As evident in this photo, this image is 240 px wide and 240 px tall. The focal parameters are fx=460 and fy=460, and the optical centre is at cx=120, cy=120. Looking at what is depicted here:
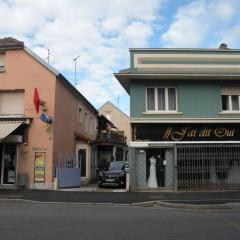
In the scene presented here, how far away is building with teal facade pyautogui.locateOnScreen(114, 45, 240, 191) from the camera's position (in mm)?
24562

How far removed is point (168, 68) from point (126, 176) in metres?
6.43

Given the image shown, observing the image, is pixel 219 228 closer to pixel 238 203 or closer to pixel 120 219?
pixel 120 219

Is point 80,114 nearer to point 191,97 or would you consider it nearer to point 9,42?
point 9,42

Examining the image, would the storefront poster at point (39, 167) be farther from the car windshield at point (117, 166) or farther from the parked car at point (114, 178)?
the car windshield at point (117, 166)

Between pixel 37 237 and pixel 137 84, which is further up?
pixel 137 84

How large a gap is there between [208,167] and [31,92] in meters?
10.7

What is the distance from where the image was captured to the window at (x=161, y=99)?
25.2 metres

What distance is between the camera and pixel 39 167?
83.1 feet

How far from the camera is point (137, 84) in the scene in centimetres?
2514

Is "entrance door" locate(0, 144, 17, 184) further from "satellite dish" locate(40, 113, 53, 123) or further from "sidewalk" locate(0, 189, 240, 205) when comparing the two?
"sidewalk" locate(0, 189, 240, 205)

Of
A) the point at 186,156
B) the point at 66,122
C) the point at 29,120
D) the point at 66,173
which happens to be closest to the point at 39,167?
the point at 66,173

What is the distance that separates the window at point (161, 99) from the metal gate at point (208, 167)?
231cm

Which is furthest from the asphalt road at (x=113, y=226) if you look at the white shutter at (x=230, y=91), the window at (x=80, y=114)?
the window at (x=80, y=114)

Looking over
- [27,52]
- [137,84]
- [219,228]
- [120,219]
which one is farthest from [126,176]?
[219,228]
